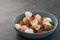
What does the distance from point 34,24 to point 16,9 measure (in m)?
0.40

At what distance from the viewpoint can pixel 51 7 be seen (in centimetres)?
156

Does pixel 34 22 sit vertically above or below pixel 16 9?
below

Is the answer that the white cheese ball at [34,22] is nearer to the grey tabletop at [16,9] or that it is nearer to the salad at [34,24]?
the salad at [34,24]

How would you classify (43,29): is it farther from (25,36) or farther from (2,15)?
(2,15)

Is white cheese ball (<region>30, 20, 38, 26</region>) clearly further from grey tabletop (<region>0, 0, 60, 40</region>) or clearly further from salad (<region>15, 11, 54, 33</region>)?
grey tabletop (<region>0, 0, 60, 40</region>)

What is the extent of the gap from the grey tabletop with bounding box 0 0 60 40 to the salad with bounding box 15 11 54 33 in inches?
2.6

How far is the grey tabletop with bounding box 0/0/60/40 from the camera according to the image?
3.91 ft

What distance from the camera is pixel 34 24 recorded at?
1167 mm

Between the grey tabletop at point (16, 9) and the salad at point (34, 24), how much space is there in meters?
0.07

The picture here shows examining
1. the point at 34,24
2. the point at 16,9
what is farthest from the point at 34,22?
the point at 16,9

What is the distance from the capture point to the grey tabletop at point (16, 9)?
1.19m

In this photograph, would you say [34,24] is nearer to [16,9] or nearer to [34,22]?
[34,22]

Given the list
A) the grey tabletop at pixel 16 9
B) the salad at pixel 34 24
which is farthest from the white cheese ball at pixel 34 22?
the grey tabletop at pixel 16 9

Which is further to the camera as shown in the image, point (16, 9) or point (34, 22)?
point (16, 9)
